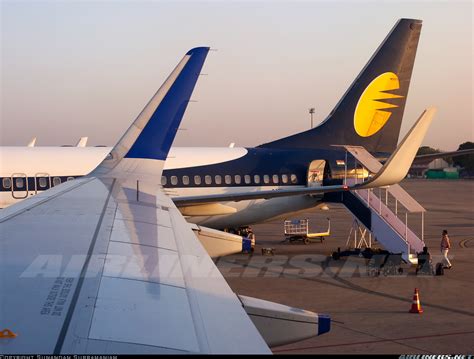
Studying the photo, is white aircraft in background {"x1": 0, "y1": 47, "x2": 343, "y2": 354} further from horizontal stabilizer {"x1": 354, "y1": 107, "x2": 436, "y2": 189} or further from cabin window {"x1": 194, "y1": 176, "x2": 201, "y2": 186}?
cabin window {"x1": 194, "y1": 176, "x2": 201, "y2": 186}

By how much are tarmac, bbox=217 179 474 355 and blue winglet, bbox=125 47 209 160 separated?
3540 mm

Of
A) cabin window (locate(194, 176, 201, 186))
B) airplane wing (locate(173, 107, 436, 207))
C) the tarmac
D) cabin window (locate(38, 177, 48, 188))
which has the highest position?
airplane wing (locate(173, 107, 436, 207))

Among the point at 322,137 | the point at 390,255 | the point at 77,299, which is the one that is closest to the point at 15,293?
the point at 77,299

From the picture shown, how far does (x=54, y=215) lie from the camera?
21.0 feet

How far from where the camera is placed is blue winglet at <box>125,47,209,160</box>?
10.2m

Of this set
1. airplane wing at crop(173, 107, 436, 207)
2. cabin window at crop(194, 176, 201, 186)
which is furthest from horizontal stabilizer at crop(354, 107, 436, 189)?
cabin window at crop(194, 176, 201, 186)

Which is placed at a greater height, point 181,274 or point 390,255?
point 181,274

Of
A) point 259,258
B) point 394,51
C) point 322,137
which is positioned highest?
point 394,51

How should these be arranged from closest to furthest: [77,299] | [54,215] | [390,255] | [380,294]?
[77,299] < [54,215] < [380,294] < [390,255]

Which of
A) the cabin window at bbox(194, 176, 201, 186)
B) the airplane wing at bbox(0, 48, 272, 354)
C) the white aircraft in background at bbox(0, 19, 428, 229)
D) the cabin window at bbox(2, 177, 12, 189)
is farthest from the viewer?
the cabin window at bbox(194, 176, 201, 186)

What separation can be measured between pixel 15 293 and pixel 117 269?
0.78 m

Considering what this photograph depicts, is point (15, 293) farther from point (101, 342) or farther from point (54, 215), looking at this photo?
point (54, 215)

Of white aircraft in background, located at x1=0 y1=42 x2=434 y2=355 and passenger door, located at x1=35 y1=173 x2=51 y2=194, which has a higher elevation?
white aircraft in background, located at x1=0 y1=42 x2=434 y2=355

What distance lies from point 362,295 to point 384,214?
19.2 ft
